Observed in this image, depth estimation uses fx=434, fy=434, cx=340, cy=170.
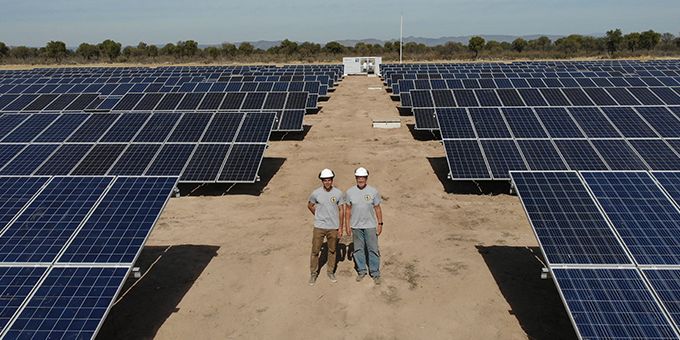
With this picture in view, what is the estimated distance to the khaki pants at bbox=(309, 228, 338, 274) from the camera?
9.03 m

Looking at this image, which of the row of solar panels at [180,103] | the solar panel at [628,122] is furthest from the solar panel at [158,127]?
the solar panel at [628,122]

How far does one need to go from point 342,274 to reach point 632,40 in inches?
4111

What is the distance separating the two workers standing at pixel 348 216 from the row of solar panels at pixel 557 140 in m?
5.64

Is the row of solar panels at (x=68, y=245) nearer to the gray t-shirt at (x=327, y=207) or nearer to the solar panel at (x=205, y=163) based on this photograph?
the gray t-shirt at (x=327, y=207)

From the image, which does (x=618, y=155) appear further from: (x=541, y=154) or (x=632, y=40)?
(x=632, y=40)

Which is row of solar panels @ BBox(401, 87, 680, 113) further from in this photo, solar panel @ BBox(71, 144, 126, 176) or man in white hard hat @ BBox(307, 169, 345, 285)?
man in white hard hat @ BBox(307, 169, 345, 285)

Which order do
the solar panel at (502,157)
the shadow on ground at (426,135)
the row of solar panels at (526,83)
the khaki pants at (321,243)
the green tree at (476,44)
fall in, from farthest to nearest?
the green tree at (476,44), the row of solar panels at (526,83), the shadow on ground at (426,135), the solar panel at (502,157), the khaki pants at (321,243)

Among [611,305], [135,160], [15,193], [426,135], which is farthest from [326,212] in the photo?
[426,135]

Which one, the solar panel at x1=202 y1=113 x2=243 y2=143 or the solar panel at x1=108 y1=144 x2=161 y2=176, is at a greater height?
the solar panel at x1=202 y1=113 x2=243 y2=143

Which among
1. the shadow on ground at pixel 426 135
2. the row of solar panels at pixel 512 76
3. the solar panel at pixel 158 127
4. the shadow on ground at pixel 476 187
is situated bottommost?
the shadow on ground at pixel 426 135

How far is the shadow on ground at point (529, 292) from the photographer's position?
25.4 feet

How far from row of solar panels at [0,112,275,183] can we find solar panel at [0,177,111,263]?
15.0ft

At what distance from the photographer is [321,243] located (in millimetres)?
Answer: 9133

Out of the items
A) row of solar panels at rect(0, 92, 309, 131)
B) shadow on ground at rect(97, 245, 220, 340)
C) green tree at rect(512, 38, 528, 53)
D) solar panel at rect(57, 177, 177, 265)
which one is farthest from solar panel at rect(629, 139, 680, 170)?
green tree at rect(512, 38, 528, 53)
